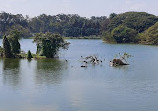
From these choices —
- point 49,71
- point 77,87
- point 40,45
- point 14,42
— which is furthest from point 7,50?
point 77,87

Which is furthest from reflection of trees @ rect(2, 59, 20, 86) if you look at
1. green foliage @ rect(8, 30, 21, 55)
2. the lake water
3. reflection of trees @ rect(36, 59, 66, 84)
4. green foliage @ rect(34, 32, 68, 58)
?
green foliage @ rect(34, 32, 68, 58)

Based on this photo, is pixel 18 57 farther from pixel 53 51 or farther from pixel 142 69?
pixel 142 69

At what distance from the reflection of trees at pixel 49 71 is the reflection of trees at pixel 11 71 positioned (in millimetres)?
4382

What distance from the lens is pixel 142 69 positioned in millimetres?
87812

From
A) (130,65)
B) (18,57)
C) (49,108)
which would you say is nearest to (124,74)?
(130,65)

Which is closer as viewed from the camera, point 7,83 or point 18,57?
point 7,83

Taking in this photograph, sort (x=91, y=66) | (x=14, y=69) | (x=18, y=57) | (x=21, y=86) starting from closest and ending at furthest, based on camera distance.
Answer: (x=21, y=86), (x=14, y=69), (x=91, y=66), (x=18, y=57)

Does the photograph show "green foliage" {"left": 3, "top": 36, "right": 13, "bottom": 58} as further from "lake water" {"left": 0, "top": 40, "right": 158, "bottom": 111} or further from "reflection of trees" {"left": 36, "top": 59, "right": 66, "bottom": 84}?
"lake water" {"left": 0, "top": 40, "right": 158, "bottom": 111}

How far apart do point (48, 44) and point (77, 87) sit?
150ft

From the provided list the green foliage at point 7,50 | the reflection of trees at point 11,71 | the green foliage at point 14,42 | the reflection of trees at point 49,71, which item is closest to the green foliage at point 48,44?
the green foliage at point 14,42

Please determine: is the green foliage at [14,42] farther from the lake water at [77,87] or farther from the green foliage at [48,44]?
the lake water at [77,87]

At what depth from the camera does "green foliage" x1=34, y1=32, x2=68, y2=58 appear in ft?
352

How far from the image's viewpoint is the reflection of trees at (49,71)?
6981 centimetres

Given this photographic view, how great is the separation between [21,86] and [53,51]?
153 ft
